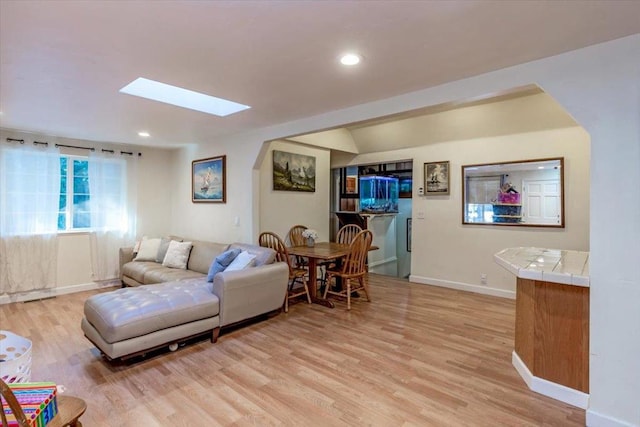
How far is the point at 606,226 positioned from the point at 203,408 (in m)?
2.68

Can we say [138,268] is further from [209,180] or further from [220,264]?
[220,264]

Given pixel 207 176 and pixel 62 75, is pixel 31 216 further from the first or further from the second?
pixel 62 75

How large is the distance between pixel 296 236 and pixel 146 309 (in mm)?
2635

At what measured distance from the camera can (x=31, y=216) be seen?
4.29m

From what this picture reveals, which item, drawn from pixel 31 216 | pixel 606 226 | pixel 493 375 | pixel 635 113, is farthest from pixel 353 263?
pixel 31 216

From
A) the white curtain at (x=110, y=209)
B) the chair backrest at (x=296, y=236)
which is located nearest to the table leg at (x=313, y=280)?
the chair backrest at (x=296, y=236)

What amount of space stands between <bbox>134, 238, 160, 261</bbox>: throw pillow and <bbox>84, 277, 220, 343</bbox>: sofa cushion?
1.78 m

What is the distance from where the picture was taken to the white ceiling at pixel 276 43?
5.18 ft

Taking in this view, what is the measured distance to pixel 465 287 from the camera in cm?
471

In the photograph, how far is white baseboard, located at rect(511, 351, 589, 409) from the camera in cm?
205

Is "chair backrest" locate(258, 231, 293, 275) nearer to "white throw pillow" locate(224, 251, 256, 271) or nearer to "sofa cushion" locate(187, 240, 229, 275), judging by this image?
"sofa cushion" locate(187, 240, 229, 275)

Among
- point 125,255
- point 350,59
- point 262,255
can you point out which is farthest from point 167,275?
point 350,59

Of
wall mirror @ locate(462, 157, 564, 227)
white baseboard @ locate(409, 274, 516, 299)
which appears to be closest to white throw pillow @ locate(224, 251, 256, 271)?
white baseboard @ locate(409, 274, 516, 299)

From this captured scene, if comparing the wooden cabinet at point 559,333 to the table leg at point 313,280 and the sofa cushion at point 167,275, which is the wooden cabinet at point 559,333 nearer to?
the table leg at point 313,280
